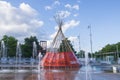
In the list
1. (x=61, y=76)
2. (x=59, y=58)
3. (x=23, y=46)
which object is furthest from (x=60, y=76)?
(x=23, y=46)

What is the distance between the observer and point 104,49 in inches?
4756

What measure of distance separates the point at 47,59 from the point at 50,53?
1.06m

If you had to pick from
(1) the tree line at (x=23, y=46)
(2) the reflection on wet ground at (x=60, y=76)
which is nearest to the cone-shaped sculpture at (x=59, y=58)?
(2) the reflection on wet ground at (x=60, y=76)

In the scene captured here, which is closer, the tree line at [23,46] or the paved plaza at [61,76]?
the paved plaza at [61,76]

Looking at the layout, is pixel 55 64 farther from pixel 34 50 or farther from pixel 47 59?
pixel 34 50

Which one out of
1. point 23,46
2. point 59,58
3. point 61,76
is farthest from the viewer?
point 23,46

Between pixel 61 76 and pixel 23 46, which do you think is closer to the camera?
pixel 61 76

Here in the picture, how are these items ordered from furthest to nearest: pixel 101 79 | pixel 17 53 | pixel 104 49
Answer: pixel 104 49
pixel 17 53
pixel 101 79

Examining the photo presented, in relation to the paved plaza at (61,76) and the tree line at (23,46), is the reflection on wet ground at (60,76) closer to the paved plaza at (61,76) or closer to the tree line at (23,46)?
the paved plaza at (61,76)

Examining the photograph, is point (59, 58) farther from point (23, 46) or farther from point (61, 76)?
point (23, 46)

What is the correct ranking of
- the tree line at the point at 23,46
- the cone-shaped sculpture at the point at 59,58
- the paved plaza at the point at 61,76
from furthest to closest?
the tree line at the point at 23,46 → the cone-shaped sculpture at the point at 59,58 → the paved plaza at the point at 61,76

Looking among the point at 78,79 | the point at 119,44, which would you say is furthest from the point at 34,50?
the point at 78,79

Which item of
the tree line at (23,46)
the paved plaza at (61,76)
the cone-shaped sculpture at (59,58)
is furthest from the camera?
the tree line at (23,46)

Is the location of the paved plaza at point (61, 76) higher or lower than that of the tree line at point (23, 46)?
lower
